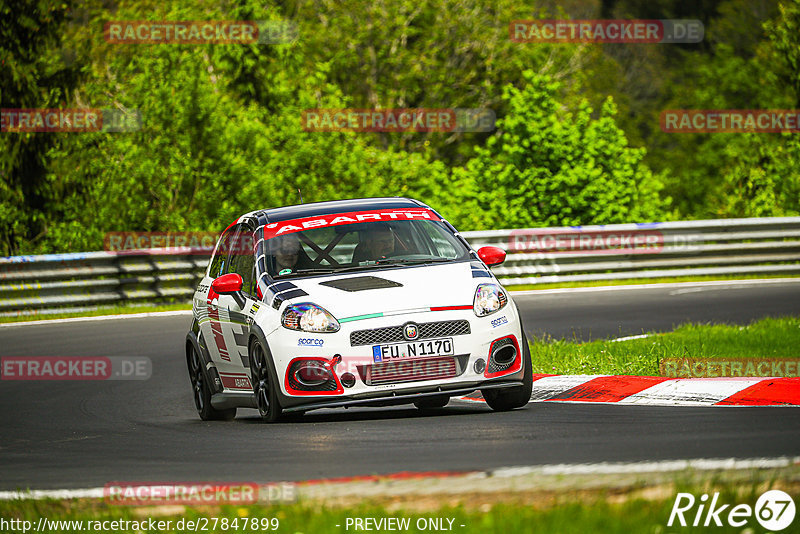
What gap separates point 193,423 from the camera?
10.2 meters

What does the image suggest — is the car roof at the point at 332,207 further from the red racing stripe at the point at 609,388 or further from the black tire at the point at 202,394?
the red racing stripe at the point at 609,388

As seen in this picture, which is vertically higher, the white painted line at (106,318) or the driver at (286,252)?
the driver at (286,252)

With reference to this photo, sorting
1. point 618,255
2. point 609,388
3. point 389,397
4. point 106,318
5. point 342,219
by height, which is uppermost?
point 342,219

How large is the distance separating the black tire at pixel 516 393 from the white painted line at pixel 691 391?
70 cm

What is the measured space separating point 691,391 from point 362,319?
7.79 ft

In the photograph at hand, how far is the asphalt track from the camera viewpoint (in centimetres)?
691

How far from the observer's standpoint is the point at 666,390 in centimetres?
955

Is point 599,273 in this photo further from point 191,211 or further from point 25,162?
point 25,162

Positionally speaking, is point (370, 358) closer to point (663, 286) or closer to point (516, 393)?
point (516, 393)

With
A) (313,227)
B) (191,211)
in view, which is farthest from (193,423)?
(191,211)

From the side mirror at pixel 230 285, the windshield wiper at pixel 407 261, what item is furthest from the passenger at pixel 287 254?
the windshield wiper at pixel 407 261

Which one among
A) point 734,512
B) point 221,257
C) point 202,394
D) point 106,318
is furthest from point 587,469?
point 106,318

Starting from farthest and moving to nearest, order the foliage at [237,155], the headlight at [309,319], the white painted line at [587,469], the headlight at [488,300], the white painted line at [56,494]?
the foliage at [237,155], the headlight at [488,300], the headlight at [309,319], the white painted line at [56,494], the white painted line at [587,469]

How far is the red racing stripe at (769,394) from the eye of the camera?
8789 millimetres
